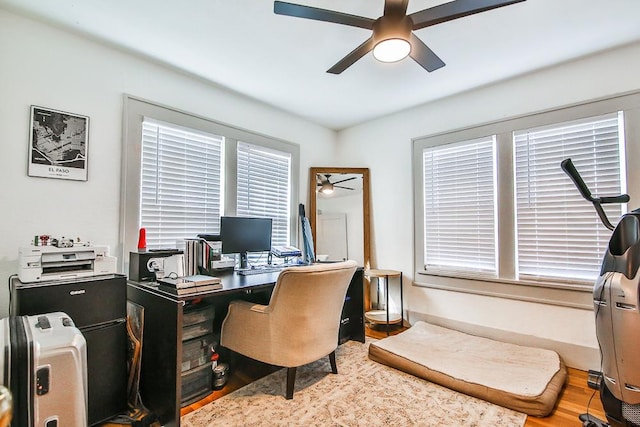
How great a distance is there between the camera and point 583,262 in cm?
254

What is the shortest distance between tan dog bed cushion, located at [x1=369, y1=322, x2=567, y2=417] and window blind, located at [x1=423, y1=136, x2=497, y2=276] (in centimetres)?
76

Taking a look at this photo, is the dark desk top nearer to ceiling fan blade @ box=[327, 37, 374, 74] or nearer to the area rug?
the area rug

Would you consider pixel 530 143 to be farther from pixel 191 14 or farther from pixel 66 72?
pixel 66 72

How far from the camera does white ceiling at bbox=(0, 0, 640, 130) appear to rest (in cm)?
198

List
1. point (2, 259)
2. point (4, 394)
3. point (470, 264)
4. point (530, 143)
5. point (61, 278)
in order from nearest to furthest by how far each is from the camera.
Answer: point (4, 394) < point (61, 278) < point (2, 259) < point (530, 143) < point (470, 264)

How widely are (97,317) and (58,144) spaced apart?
126 centimetres

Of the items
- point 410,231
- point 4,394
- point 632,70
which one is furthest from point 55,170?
point 632,70

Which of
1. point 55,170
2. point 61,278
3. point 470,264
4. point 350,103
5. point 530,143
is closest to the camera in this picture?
point 61,278

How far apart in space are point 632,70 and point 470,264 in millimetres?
2028

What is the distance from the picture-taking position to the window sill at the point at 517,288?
99.5 inches

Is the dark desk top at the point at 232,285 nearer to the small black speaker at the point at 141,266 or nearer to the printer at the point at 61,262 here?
the small black speaker at the point at 141,266

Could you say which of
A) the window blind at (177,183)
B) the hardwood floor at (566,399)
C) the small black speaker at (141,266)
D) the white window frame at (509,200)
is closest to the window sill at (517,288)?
the white window frame at (509,200)

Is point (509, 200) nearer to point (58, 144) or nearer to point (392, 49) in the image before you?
point (392, 49)

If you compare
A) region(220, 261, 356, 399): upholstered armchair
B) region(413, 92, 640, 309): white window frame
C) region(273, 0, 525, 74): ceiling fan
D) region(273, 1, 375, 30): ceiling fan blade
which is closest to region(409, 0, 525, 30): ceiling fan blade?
region(273, 0, 525, 74): ceiling fan
